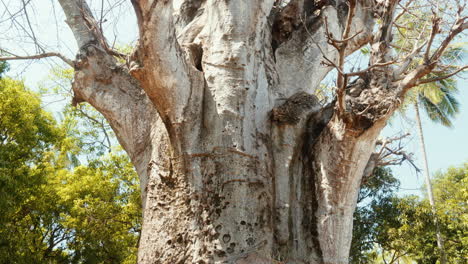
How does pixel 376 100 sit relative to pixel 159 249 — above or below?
Answer: above

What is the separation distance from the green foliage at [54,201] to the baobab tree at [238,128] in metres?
6.96

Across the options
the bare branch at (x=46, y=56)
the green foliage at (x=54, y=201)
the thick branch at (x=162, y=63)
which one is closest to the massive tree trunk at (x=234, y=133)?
the thick branch at (x=162, y=63)

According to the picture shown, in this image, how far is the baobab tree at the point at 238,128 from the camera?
8.97 feet

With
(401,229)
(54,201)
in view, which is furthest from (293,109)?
(54,201)

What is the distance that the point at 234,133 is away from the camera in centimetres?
302

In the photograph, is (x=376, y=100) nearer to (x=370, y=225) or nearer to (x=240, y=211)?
(x=240, y=211)

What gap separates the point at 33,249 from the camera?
1133 centimetres

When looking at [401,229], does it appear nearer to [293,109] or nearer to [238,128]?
[293,109]

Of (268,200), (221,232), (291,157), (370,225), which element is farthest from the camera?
(370,225)

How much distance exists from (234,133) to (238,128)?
58mm

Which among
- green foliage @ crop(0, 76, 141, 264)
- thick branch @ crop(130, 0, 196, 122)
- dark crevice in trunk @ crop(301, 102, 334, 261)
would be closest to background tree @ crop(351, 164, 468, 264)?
green foliage @ crop(0, 76, 141, 264)

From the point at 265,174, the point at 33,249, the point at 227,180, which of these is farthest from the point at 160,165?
the point at 33,249

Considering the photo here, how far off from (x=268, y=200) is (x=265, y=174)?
0.60 ft

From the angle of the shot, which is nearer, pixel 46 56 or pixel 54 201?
pixel 46 56
